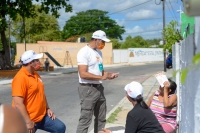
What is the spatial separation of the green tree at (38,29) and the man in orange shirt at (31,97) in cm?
4503

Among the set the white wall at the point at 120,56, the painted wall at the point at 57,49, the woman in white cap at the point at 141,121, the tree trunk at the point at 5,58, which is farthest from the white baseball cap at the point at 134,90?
the white wall at the point at 120,56

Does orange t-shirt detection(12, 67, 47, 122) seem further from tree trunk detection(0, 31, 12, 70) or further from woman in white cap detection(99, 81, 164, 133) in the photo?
tree trunk detection(0, 31, 12, 70)

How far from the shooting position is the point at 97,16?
8406 cm

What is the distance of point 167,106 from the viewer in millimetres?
4762

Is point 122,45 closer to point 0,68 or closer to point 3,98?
point 0,68

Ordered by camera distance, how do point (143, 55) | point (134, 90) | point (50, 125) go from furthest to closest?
point (143, 55) < point (50, 125) < point (134, 90)

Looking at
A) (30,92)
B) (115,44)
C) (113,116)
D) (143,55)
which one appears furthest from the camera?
(115,44)

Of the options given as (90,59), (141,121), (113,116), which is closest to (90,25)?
(113,116)

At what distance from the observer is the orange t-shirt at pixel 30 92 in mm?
3975

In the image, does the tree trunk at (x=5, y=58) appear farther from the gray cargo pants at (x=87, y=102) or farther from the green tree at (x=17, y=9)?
the gray cargo pants at (x=87, y=102)

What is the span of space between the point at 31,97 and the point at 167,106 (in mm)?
2053

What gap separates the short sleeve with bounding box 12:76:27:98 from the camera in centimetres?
393

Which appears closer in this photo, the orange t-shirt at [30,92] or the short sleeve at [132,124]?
the short sleeve at [132,124]

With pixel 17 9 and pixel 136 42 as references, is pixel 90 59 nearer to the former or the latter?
pixel 17 9
